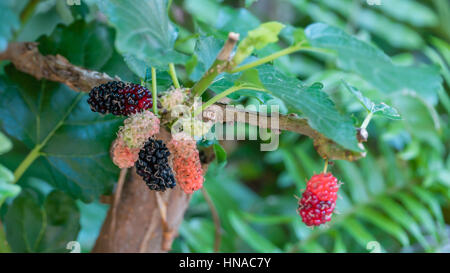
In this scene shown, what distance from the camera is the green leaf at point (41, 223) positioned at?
1.85 ft

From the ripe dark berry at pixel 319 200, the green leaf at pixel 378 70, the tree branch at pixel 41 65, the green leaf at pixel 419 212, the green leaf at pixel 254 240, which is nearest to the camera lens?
the green leaf at pixel 378 70

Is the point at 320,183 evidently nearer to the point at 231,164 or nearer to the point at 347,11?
the point at 347,11

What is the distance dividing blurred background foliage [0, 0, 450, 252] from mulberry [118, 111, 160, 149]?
58 mm

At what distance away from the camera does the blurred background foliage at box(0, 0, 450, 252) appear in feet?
1.87

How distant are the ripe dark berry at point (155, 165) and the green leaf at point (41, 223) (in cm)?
27

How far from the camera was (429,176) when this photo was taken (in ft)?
3.48

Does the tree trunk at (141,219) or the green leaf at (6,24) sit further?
the tree trunk at (141,219)

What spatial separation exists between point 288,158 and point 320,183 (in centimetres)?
75

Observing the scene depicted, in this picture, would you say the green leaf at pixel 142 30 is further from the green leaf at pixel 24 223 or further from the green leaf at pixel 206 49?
the green leaf at pixel 24 223

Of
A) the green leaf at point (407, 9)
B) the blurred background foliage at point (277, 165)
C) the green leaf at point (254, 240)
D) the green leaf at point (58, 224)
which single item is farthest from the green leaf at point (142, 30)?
the green leaf at point (407, 9)

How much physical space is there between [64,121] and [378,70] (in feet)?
1.46

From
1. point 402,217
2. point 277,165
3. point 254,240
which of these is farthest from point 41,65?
point 277,165

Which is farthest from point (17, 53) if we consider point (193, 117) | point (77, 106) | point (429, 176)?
→ point (429, 176)

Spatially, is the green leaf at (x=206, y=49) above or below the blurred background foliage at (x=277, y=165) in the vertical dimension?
above
